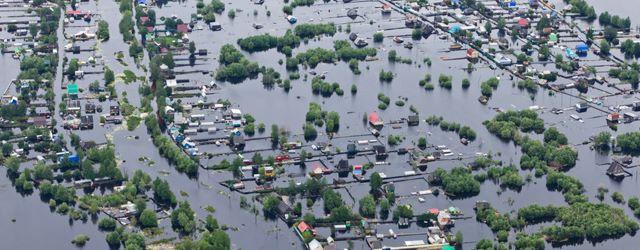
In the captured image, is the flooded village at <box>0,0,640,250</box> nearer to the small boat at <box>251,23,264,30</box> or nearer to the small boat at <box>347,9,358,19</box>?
the small boat at <box>347,9,358,19</box>

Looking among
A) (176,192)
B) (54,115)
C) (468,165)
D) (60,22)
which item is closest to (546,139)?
(468,165)

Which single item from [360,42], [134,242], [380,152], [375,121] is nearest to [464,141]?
[380,152]

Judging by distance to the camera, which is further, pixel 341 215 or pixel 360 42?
pixel 360 42

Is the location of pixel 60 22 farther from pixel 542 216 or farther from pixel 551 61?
pixel 542 216

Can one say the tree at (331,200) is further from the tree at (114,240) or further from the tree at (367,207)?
the tree at (114,240)

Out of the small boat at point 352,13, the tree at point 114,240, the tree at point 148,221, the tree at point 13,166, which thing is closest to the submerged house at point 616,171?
the tree at point 148,221

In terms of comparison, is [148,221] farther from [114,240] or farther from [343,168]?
[343,168]

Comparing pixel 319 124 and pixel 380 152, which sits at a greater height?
pixel 319 124
